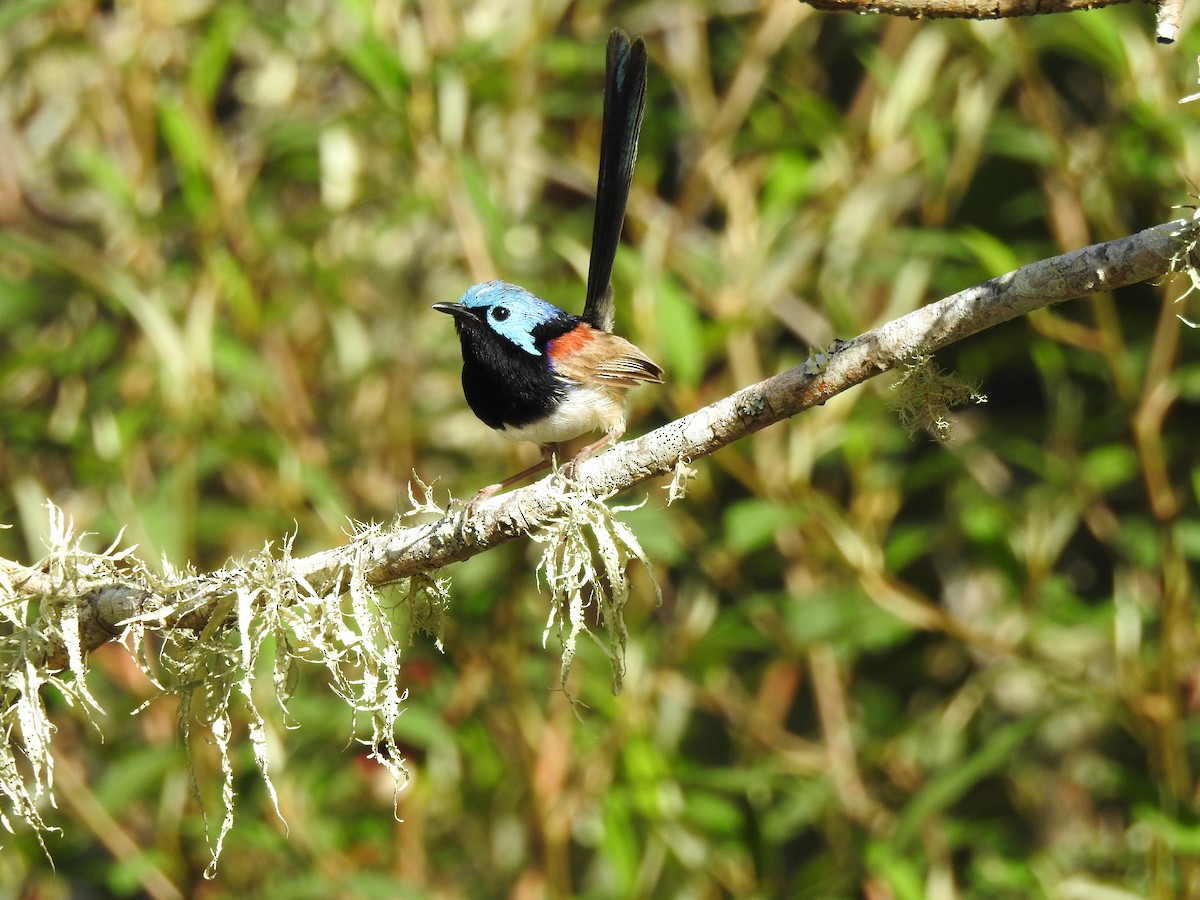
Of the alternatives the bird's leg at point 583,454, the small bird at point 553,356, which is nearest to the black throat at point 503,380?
the small bird at point 553,356

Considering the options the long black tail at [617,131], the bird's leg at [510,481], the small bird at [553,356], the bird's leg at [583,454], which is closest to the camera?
the bird's leg at [510,481]

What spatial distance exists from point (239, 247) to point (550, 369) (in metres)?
1.31

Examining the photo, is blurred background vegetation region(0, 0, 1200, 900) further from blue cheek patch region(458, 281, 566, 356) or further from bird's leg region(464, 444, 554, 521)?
blue cheek patch region(458, 281, 566, 356)

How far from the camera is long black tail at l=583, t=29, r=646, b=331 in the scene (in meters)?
2.84

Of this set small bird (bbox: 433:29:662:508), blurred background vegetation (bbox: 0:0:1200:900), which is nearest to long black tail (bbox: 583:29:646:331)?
small bird (bbox: 433:29:662:508)

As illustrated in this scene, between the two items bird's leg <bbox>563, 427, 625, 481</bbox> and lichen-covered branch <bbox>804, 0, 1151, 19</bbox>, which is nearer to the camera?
lichen-covered branch <bbox>804, 0, 1151, 19</bbox>

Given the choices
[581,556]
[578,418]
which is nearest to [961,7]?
[581,556]

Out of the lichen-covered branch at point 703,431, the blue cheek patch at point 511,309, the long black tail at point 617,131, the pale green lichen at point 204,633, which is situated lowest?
the pale green lichen at point 204,633

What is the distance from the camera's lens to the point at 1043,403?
4625 mm

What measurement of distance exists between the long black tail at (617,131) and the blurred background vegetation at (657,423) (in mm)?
451

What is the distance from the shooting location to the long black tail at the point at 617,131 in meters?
2.84

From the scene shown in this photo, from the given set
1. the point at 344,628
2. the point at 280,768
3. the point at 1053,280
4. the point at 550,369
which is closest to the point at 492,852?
the point at 280,768

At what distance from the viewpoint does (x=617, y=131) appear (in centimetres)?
288

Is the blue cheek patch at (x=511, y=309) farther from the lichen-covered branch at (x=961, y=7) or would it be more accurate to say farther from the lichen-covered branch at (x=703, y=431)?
the lichen-covered branch at (x=961, y=7)
